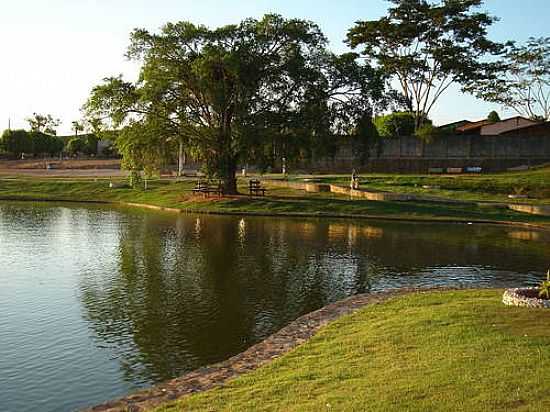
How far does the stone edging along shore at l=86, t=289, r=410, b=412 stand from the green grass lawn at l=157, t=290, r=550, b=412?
498mm

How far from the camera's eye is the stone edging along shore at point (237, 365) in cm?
1052

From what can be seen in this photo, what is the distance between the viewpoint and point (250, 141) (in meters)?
44.6

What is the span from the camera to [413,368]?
10125mm

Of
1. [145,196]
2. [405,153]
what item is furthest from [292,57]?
[405,153]

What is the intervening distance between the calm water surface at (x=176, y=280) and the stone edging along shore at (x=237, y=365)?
58cm

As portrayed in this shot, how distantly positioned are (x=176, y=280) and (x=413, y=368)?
12442 mm

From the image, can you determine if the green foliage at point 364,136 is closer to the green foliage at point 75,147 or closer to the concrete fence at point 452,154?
the concrete fence at point 452,154

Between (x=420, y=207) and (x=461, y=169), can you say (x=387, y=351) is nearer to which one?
(x=420, y=207)

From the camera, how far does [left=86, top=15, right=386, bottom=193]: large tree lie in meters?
45.8

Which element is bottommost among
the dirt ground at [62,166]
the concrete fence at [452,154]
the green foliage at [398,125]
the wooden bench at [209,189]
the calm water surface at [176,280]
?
the calm water surface at [176,280]

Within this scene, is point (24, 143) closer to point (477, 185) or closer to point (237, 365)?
point (477, 185)

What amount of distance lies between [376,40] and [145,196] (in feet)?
104

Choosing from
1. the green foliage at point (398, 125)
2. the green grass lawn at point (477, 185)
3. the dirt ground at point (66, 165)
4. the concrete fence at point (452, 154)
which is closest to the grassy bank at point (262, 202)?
the green grass lawn at point (477, 185)

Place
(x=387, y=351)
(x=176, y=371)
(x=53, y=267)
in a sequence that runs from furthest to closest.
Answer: (x=53, y=267)
(x=176, y=371)
(x=387, y=351)
